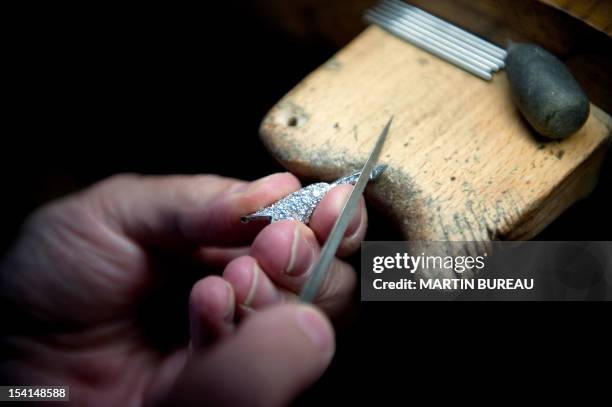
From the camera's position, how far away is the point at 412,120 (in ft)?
2.49

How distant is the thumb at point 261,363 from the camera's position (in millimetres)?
445

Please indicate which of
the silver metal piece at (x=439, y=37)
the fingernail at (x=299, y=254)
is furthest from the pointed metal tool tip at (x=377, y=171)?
the silver metal piece at (x=439, y=37)

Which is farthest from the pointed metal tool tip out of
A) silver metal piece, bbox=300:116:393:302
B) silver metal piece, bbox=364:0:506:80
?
silver metal piece, bbox=364:0:506:80

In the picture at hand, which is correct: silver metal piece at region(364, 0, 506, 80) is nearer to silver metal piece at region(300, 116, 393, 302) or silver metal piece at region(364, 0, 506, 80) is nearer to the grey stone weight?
the grey stone weight

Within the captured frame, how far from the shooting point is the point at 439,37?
85cm

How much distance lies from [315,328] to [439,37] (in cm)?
57

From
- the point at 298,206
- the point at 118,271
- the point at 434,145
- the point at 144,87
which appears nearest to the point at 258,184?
the point at 298,206

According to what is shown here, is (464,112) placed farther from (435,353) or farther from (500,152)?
(435,353)

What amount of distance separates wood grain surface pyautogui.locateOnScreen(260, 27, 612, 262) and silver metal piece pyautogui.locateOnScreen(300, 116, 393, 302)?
0.02m

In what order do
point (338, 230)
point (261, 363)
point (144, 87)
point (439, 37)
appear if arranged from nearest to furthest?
point (261, 363)
point (338, 230)
point (439, 37)
point (144, 87)

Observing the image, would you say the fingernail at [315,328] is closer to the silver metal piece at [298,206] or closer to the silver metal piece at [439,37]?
the silver metal piece at [298,206]

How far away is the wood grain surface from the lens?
26.6 inches

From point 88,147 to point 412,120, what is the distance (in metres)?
0.89

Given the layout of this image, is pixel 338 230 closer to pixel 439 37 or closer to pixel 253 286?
pixel 253 286
